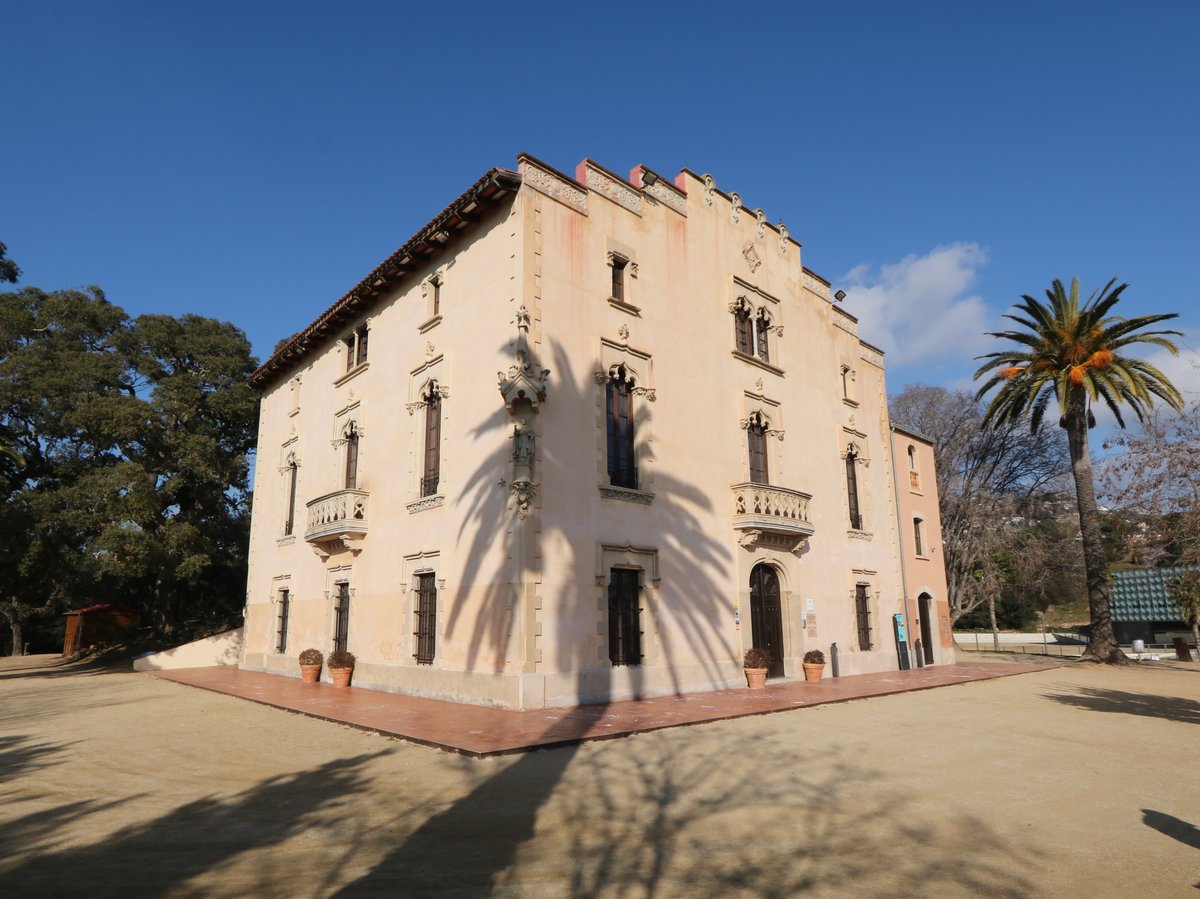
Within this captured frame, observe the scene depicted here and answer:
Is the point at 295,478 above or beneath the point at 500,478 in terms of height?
above

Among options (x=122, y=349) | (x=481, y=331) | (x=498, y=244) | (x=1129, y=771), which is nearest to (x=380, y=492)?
(x=481, y=331)

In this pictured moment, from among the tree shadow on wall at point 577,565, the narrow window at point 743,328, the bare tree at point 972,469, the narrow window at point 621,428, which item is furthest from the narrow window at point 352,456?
the bare tree at point 972,469

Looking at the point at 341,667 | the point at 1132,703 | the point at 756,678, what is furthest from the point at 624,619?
the point at 1132,703

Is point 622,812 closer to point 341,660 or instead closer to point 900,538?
→ point 341,660

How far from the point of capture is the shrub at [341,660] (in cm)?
1965

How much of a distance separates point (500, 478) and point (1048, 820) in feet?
36.9

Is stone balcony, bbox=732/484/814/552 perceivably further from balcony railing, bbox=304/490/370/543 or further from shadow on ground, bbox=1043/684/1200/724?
balcony railing, bbox=304/490/370/543

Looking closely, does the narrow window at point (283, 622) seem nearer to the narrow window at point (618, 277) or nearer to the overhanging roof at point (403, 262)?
the overhanging roof at point (403, 262)

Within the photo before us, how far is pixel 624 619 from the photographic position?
658 inches

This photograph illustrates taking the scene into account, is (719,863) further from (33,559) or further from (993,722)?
(33,559)

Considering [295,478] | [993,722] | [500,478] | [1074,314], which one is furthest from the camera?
[1074,314]

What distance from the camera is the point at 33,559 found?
73.8 ft

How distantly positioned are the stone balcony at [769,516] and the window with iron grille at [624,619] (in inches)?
158

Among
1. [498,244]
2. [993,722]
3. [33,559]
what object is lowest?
[993,722]
